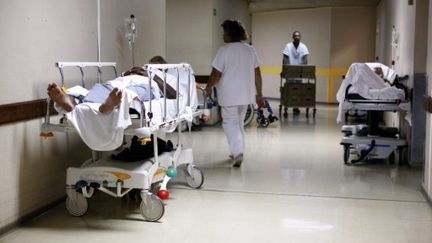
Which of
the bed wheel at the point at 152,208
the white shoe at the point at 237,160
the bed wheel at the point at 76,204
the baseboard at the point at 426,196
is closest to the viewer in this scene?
the bed wheel at the point at 152,208

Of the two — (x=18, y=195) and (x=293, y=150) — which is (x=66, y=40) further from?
(x=293, y=150)

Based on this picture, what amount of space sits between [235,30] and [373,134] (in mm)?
1930

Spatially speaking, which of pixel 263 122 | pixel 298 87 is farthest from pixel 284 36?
pixel 263 122

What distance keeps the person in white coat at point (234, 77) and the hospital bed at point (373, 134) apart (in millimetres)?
1028

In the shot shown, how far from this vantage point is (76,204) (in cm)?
386

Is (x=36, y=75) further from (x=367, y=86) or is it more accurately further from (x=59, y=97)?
(x=367, y=86)

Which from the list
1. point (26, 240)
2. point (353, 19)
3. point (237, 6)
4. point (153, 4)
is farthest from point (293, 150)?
point (353, 19)

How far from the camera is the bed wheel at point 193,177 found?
4762 mm

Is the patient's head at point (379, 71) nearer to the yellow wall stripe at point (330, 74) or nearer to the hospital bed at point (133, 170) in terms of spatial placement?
the hospital bed at point (133, 170)

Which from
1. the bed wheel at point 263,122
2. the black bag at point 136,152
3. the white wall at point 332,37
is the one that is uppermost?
the white wall at point 332,37

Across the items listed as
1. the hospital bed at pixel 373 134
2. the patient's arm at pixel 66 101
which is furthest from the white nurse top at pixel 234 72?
the patient's arm at pixel 66 101

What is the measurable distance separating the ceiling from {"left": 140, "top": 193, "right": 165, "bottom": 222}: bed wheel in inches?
367

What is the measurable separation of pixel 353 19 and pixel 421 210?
973 centimetres

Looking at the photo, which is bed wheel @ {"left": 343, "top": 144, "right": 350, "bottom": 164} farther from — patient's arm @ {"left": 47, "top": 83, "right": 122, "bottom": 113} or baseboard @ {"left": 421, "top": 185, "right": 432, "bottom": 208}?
patient's arm @ {"left": 47, "top": 83, "right": 122, "bottom": 113}
